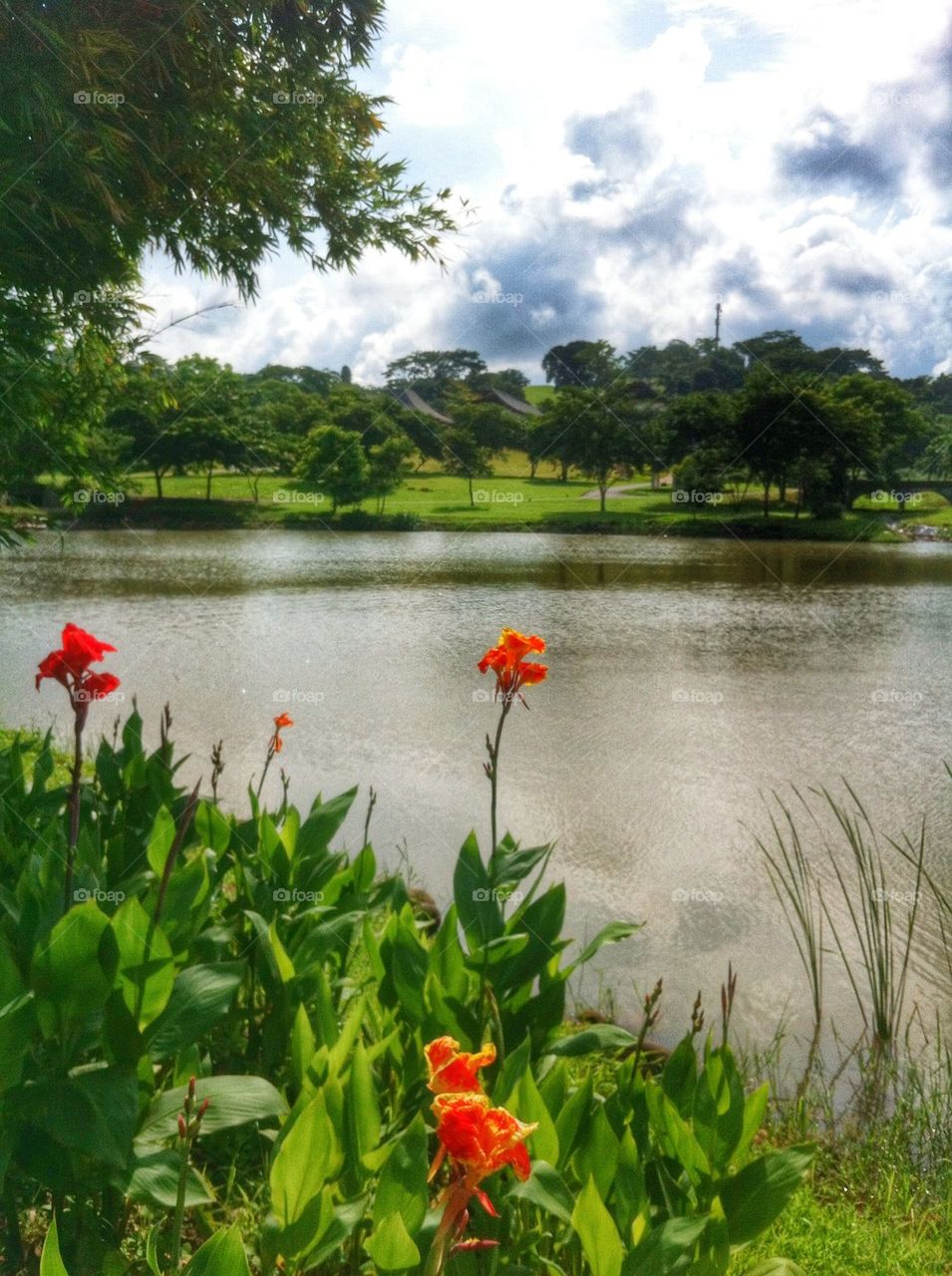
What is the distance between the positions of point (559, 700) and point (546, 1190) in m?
2.82

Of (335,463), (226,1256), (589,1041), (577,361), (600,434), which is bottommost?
(589,1041)

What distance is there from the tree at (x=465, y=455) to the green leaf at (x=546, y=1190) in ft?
9.83

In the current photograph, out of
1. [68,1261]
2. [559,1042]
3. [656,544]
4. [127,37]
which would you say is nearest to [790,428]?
[656,544]

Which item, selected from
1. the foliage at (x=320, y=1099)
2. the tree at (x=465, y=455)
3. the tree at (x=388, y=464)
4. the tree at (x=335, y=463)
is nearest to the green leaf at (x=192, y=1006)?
the foliage at (x=320, y=1099)

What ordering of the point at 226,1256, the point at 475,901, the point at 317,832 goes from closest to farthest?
the point at 226,1256 < the point at 475,901 < the point at 317,832

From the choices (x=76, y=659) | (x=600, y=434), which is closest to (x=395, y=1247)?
Answer: (x=76, y=659)

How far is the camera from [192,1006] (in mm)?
739

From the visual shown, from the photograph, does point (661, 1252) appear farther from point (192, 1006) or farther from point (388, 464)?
point (388, 464)

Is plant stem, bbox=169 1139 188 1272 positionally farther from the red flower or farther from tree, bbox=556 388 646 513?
tree, bbox=556 388 646 513

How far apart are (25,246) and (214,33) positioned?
0.58m

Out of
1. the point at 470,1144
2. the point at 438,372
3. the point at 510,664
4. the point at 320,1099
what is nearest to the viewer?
the point at 470,1144

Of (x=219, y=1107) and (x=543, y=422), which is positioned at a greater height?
(x=543, y=422)

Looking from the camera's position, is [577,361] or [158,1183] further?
[577,361]

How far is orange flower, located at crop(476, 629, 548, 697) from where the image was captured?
2.74 feet
